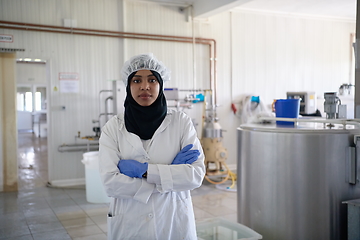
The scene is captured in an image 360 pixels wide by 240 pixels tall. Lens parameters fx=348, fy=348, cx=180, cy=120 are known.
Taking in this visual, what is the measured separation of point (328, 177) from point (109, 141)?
5.27 ft

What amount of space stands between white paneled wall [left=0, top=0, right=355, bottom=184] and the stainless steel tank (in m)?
3.25

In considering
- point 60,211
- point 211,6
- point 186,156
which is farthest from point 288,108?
point 211,6

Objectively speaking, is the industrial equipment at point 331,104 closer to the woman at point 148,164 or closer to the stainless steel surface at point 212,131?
the woman at point 148,164

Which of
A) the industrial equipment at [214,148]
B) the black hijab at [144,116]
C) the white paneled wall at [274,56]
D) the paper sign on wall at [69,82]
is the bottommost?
the industrial equipment at [214,148]

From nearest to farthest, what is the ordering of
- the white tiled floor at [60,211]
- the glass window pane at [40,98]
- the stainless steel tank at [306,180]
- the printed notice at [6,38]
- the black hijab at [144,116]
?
the black hijab at [144,116] < the stainless steel tank at [306,180] < the white tiled floor at [60,211] < the printed notice at [6,38] < the glass window pane at [40,98]

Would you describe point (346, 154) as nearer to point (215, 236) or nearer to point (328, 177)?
point (328, 177)

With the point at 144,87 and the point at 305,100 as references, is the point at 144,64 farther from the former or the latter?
the point at 305,100

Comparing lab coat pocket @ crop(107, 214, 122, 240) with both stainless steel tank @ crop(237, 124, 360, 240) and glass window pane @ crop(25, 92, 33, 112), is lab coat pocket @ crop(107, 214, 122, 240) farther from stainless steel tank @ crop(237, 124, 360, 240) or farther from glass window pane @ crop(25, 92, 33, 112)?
glass window pane @ crop(25, 92, 33, 112)

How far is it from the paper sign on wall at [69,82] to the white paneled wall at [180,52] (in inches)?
2.3

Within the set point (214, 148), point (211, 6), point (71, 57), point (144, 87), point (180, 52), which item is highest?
point (211, 6)

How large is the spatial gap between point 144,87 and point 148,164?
34cm

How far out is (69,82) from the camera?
5008 mm

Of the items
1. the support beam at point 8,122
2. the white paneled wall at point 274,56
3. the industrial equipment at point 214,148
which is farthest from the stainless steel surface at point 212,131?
the support beam at point 8,122

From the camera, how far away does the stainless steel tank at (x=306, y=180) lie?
240 cm
